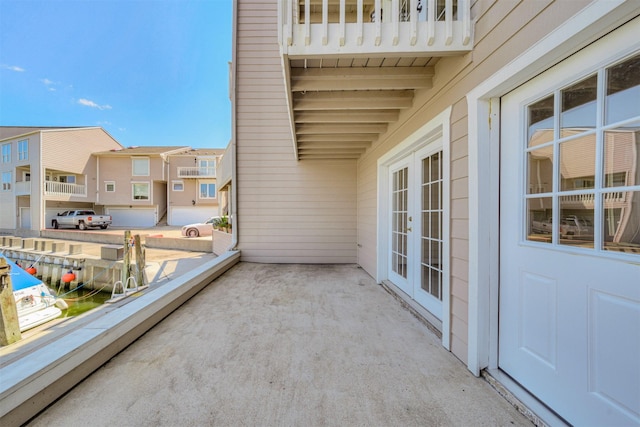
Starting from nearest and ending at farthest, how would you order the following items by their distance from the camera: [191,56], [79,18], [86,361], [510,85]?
[510,85]
[86,361]
[79,18]
[191,56]

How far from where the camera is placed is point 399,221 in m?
3.31

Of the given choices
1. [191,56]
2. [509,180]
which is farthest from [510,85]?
[191,56]

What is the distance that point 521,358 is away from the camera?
1.42 m

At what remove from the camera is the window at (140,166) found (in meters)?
17.6

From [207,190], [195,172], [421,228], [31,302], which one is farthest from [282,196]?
[195,172]

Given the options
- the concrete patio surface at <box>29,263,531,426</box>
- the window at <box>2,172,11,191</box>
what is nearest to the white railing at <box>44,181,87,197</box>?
the window at <box>2,172,11,191</box>

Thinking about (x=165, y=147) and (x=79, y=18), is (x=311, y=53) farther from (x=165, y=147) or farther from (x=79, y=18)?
(x=165, y=147)

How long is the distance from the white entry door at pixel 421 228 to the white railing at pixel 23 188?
21142 mm

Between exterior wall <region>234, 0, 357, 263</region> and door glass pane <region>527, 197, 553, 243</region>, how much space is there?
3.74 meters

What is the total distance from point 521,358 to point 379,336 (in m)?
1.00

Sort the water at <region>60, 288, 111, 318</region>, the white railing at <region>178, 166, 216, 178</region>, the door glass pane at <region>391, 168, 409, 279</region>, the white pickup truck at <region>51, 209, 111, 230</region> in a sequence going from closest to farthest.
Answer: the door glass pane at <region>391, 168, 409, 279</region>
the water at <region>60, 288, 111, 318</region>
the white pickup truck at <region>51, 209, 111, 230</region>
the white railing at <region>178, 166, 216, 178</region>

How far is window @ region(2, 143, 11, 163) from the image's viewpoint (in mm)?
15172

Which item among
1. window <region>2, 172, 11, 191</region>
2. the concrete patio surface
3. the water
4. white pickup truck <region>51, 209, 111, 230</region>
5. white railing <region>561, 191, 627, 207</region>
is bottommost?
the water

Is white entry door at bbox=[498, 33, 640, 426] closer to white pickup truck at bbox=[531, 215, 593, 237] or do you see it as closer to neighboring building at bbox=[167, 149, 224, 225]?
white pickup truck at bbox=[531, 215, 593, 237]
